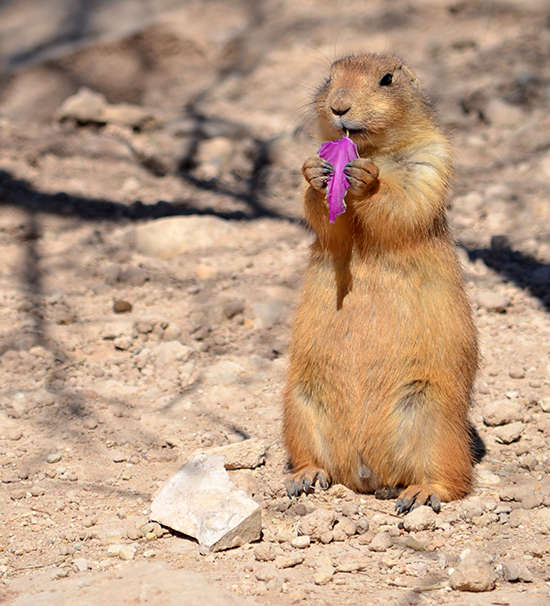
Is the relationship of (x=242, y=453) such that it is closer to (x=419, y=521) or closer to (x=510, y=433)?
(x=419, y=521)

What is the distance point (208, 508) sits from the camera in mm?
3346

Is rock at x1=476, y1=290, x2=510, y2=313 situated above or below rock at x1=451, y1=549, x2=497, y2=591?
above

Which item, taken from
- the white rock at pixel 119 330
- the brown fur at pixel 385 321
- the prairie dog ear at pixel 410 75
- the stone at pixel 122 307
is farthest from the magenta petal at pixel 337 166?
the stone at pixel 122 307

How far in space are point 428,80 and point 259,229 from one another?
9.50 ft

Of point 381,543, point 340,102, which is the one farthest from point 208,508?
point 340,102

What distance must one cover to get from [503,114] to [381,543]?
5183mm

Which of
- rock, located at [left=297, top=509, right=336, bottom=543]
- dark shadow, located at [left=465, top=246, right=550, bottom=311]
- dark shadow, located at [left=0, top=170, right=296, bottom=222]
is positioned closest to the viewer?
rock, located at [left=297, top=509, right=336, bottom=543]

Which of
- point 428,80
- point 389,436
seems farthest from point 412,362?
point 428,80

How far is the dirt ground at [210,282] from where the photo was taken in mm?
3225

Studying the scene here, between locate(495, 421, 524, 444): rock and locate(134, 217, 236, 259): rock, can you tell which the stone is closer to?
locate(134, 217, 236, 259): rock

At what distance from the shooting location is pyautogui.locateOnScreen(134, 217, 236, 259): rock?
612 cm

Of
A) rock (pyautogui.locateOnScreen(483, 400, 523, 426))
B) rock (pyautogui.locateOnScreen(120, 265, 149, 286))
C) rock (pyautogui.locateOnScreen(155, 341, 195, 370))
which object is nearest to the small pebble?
rock (pyautogui.locateOnScreen(155, 341, 195, 370))

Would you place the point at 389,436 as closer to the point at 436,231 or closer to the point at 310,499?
the point at 310,499

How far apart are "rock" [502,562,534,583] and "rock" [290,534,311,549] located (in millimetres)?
791
